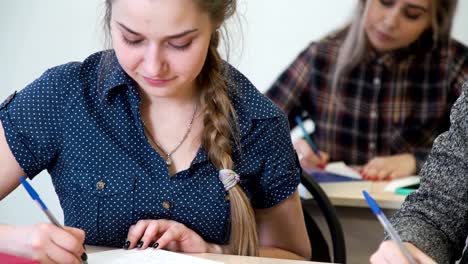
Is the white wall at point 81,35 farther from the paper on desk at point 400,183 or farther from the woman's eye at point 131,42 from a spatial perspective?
the woman's eye at point 131,42

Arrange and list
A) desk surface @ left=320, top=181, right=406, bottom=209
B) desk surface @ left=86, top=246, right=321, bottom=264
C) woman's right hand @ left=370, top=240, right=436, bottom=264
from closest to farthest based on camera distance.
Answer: woman's right hand @ left=370, top=240, right=436, bottom=264, desk surface @ left=86, top=246, right=321, bottom=264, desk surface @ left=320, top=181, right=406, bottom=209

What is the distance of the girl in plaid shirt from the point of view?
7.30ft

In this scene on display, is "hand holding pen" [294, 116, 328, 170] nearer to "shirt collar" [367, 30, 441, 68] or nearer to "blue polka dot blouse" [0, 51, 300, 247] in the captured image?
"shirt collar" [367, 30, 441, 68]

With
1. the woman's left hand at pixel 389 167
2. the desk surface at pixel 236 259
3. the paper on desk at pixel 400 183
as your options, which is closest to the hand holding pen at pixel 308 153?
the woman's left hand at pixel 389 167

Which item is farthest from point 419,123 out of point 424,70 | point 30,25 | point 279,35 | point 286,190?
point 30,25

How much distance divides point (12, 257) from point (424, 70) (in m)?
1.66

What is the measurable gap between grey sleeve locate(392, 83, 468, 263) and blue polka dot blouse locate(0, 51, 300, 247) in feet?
1.09

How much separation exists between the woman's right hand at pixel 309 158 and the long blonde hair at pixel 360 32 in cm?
24

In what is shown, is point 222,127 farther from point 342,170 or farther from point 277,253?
point 342,170

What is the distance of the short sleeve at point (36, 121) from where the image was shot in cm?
120

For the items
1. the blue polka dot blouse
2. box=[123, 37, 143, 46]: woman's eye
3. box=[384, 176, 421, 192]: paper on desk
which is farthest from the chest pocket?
box=[384, 176, 421, 192]: paper on desk

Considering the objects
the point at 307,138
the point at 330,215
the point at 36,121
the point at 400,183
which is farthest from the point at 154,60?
the point at 307,138

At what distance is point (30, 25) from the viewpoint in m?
2.54

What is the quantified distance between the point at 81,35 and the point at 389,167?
50.0 inches
